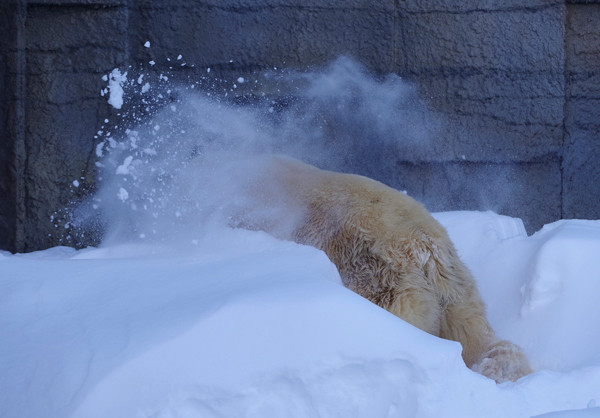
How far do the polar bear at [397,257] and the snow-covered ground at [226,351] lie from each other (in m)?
0.24

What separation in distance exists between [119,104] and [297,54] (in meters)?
1.08

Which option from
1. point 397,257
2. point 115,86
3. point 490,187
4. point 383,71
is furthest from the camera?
point 490,187

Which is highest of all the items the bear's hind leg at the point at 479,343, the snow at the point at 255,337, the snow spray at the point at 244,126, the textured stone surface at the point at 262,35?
the textured stone surface at the point at 262,35

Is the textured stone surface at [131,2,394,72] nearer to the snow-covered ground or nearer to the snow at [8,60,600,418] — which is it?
the snow at [8,60,600,418]

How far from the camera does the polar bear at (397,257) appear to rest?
2.33 m

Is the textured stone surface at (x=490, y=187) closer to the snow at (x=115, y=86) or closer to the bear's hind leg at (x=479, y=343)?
the bear's hind leg at (x=479, y=343)

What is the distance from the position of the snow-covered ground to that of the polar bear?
0.24m

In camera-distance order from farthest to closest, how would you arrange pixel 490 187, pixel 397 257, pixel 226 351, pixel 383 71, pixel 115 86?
pixel 490 187 → pixel 383 71 → pixel 115 86 → pixel 397 257 → pixel 226 351

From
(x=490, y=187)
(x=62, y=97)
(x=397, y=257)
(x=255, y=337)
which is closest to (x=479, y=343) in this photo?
(x=397, y=257)

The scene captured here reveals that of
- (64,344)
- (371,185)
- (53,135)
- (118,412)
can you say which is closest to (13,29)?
(53,135)

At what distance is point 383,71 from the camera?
3912mm

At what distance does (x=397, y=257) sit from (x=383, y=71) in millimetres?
1865

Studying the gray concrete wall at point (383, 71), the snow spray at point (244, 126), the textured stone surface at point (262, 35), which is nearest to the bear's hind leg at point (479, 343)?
the snow spray at point (244, 126)

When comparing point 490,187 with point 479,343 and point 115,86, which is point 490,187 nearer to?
point 479,343
